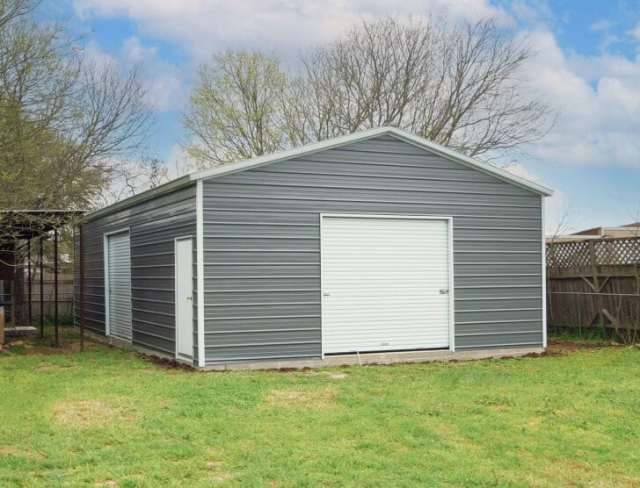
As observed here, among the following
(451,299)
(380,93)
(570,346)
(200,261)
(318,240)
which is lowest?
(570,346)

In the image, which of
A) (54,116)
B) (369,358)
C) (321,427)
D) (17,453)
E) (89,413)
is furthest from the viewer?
(54,116)

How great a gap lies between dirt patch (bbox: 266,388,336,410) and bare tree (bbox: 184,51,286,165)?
16581mm

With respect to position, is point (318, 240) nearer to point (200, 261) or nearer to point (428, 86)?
point (200, 261)

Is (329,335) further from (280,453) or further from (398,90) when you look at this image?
(398,90)

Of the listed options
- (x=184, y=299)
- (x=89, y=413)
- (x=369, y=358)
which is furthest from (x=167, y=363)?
(x=89, y=413)

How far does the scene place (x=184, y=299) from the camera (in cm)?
1127

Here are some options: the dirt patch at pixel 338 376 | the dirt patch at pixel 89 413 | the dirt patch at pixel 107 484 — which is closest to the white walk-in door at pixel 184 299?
the dirt patch at pixel 338 376

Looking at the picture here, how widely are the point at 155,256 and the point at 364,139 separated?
3854 millimetres

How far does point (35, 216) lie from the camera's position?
487 inches

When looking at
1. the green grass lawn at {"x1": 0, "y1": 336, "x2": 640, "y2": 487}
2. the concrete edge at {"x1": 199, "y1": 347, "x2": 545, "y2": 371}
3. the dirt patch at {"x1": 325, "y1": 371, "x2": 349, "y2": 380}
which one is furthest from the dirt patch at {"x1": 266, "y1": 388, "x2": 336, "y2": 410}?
the concrete edge at {"x1": 199, "y1": 347, "x2": 545, "y2": 371}

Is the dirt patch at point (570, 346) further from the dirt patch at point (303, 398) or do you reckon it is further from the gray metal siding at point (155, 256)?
the gray metal siding at point (155, 256)

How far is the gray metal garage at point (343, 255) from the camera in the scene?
35.2ft

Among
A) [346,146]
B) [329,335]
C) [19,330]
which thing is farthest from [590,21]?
[19,330]

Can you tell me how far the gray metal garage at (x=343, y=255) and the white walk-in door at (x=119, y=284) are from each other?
1149 millimetres
